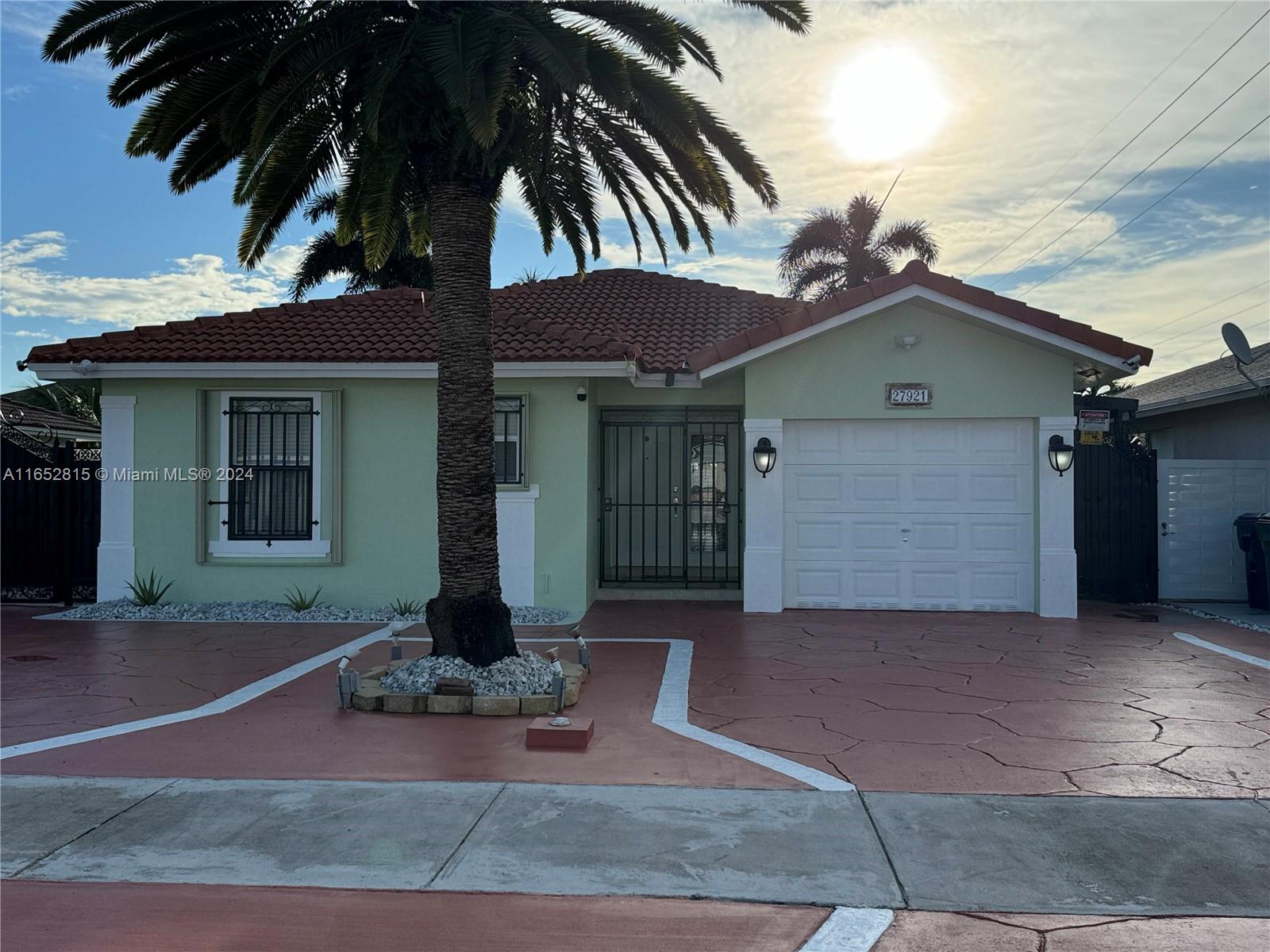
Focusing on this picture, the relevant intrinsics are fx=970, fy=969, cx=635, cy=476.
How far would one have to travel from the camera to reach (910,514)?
12.4m

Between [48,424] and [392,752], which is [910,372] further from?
[48,424]

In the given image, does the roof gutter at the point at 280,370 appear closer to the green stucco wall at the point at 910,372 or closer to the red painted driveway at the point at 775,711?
the green stucco wall at the point at 910,372

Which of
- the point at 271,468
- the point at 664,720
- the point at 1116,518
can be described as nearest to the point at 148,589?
the point at 271,468

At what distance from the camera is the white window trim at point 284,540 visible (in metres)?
12.8

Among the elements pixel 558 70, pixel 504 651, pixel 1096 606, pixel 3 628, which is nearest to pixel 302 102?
pixel 558 70

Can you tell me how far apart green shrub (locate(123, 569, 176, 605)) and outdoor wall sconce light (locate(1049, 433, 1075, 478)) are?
11377 millimetres

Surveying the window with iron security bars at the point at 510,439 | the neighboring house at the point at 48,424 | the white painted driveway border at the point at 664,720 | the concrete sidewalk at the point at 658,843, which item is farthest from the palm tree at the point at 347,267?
the concrete sidewalk at the point at 658,843

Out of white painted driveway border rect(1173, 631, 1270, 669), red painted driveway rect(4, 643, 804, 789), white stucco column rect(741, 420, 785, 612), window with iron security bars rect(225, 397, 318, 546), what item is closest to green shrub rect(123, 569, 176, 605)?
window with iron security bars rect(225, 397, 318, 546)

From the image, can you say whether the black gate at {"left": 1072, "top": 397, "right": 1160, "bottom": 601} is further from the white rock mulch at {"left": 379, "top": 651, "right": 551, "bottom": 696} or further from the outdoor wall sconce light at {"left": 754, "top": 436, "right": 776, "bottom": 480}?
the white rock mulch at {"left": 379, "top": 651, "right": 551, "bottom": 696}

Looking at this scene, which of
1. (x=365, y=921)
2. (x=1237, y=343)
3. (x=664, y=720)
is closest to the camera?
(x=365, y=921)

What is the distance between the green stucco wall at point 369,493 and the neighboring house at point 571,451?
0.08ft

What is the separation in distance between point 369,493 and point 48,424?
13258 mm

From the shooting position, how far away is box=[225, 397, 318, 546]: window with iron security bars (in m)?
12.8

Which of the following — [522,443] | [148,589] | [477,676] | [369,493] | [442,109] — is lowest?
[477,676]
